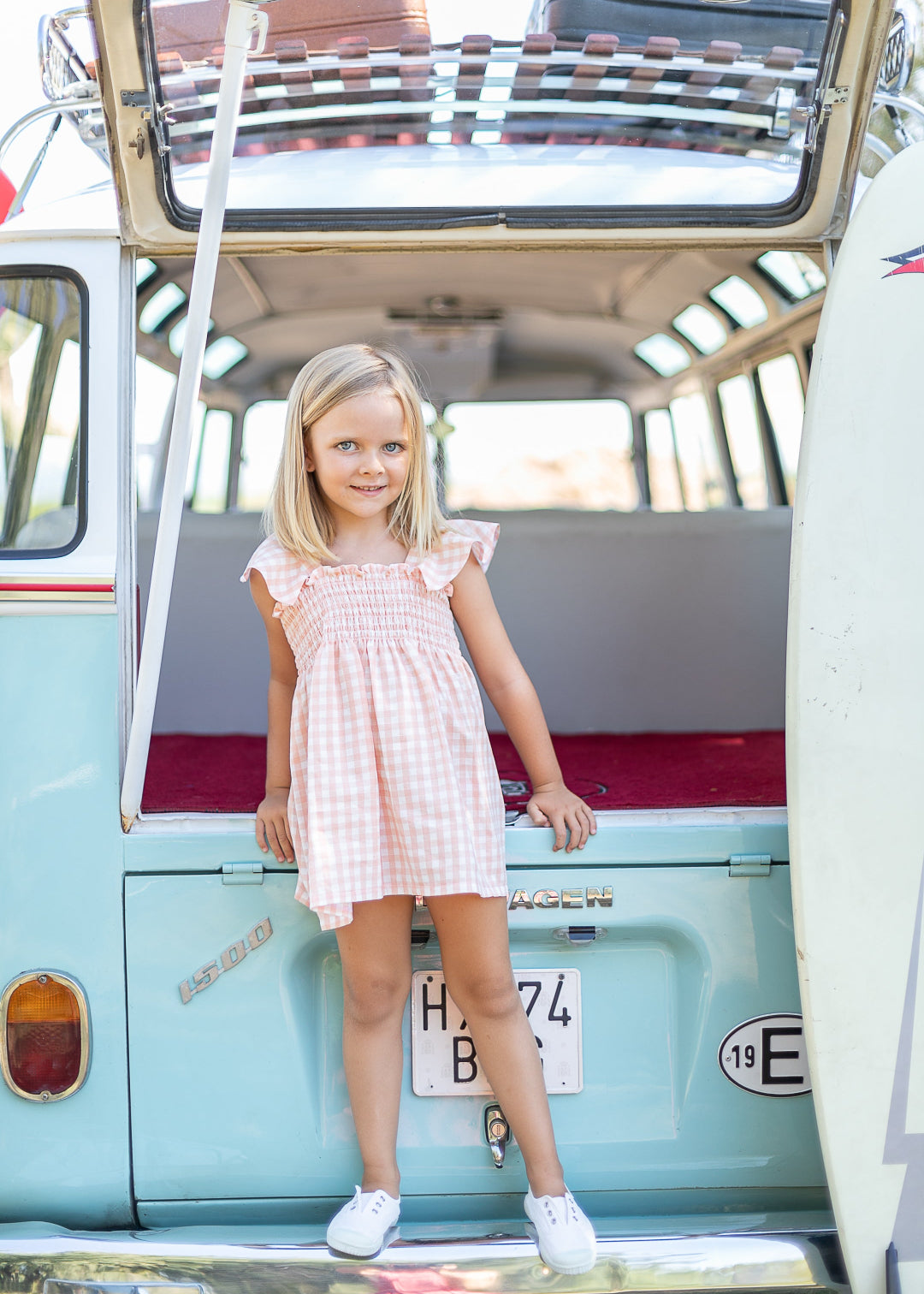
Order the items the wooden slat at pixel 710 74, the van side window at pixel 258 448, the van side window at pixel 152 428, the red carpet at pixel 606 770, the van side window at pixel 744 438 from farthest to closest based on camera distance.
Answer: the van side window at pixel 258 448
the van side window at pixel 744 438
the van side window at pixel 152 428
the red carpet at pixel 606 770
the wooden slat at pixel 710 74

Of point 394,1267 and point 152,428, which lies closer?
point 394,1267

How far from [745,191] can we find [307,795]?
1479 millimetres

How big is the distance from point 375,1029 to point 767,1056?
2.41 feet

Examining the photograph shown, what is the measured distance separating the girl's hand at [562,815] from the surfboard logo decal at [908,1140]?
1.90 feet

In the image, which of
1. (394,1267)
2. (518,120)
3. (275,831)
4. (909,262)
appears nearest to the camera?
(394,1267)

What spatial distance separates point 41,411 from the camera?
226cm

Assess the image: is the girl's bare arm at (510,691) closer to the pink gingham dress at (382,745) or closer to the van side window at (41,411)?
the pink gingham dress at (382,745)

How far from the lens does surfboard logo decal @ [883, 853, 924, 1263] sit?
6.36 feet

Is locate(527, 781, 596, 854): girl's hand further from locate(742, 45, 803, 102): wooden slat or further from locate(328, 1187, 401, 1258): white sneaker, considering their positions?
locate(742, 45, 803, 102): wooden slat

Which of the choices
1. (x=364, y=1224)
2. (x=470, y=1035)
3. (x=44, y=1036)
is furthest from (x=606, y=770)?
(x=44, y=1036)

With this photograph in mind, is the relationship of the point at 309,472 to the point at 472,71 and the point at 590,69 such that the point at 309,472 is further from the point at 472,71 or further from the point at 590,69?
the point at 590,69

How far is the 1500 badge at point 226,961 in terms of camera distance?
6.92ft

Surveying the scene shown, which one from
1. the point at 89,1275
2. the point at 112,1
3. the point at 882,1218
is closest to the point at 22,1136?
the point at 89,1275

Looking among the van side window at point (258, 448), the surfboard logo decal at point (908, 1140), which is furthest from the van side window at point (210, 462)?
the surfboard logo decal at point (908, 1140)
